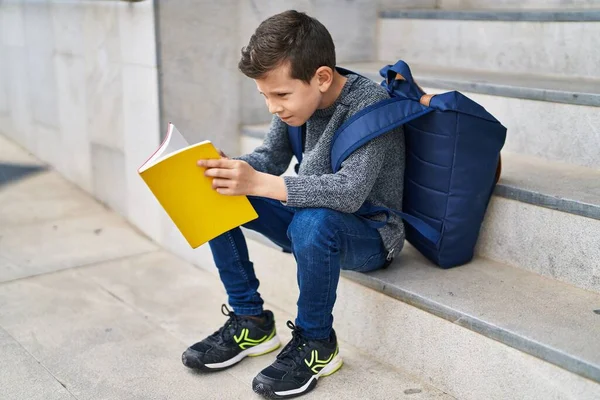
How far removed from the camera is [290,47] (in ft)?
6.02

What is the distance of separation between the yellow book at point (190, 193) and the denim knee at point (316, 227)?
0.13m

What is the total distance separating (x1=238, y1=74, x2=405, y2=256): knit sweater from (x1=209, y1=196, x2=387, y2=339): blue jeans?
5 cm

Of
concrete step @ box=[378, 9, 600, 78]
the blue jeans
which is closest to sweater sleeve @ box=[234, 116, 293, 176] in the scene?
the blue jeans

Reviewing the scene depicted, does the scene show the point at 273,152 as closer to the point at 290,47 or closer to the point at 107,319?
the point at 290,47

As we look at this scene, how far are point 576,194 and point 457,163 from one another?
1.16 feet

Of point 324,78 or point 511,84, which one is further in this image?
point 511,84

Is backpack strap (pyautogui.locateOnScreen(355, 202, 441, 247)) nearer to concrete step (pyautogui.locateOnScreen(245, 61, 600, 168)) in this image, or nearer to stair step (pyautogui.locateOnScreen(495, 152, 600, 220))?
stair step (pyautogui.locateOnScreen(495, 152, 600, 220))

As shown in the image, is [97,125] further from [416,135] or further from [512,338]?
[512,338]

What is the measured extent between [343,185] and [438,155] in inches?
12.9

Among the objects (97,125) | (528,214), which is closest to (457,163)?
A: (528,214)

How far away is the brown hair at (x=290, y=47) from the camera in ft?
6.00

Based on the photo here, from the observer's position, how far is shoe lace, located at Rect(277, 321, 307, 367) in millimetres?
1984

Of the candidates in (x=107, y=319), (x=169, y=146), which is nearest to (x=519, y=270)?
(x=169, y=146)

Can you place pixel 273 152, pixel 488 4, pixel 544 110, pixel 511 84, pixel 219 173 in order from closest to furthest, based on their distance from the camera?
pixel 219 173 < pixel 273 152 < pixel 544 110 < pixel 511 84 < pixel 488 4
